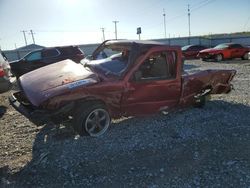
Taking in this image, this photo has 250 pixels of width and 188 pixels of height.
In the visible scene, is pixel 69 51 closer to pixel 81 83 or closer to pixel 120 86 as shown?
pixel 120 86

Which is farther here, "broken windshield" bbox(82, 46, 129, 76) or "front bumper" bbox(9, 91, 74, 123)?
"broken windshield" bbox(82, 46, 129, 76)

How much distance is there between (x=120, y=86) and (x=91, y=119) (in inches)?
32.4

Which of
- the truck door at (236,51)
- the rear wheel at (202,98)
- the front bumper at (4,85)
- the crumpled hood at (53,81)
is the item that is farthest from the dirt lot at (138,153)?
the truck door at (236,51)

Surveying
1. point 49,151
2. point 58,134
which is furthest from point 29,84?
point 49,151

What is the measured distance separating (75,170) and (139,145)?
1.24m

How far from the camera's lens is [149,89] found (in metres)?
6.03

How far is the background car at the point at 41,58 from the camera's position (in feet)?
51.8

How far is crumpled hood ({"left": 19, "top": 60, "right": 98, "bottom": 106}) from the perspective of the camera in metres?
5.13

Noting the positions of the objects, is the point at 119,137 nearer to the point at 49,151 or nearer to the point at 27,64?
the point at 49,151

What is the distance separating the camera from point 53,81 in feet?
17.9

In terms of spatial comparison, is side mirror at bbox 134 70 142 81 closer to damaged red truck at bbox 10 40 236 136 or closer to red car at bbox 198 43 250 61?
damaged red truck at bbox 10 40 236 136

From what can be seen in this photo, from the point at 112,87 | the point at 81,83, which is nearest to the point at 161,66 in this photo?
the point at 112,87

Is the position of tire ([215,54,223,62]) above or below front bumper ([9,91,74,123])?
below

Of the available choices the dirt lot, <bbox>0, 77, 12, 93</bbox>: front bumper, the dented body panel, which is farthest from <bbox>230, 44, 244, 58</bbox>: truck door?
<bbox>0, 77, 12, 93</bbox>: front bumper
